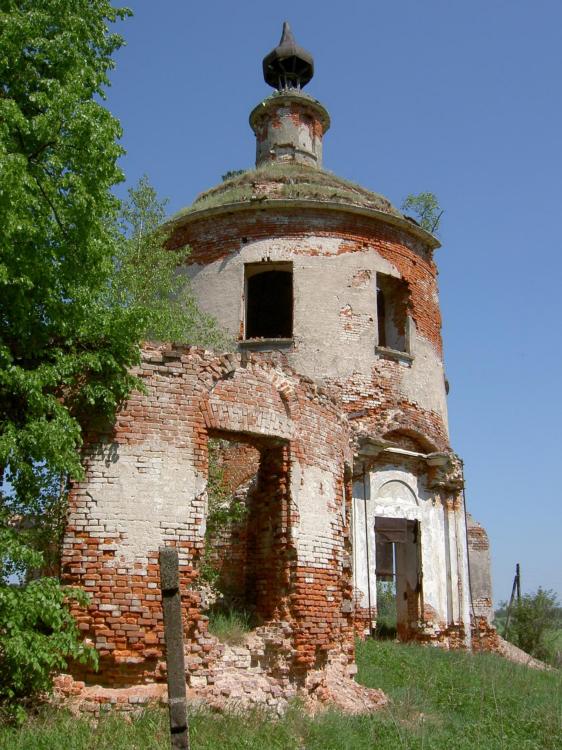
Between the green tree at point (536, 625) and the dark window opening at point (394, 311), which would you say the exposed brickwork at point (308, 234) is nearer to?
the dark window opening at point (394, 311)

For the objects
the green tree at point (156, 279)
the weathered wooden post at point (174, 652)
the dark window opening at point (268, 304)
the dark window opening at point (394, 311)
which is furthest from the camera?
the dark window opening at point (268, 304)

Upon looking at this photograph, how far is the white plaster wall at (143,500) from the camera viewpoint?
786 centimetres

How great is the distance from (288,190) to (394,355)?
4.01 m

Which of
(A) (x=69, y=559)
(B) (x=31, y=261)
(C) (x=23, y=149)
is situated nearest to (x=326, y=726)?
(A) (x=69, y=559)

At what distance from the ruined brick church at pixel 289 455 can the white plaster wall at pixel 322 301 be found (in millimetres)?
33

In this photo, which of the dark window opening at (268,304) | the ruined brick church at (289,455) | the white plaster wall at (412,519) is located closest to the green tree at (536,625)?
the ruined brick church at (289,455)

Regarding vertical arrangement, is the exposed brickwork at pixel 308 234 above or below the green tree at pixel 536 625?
above

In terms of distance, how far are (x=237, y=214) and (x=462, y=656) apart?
9.20m

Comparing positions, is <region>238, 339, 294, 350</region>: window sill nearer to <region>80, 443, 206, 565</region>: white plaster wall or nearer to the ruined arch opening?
the ruined arch opening

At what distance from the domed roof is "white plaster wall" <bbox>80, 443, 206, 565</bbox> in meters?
8.33

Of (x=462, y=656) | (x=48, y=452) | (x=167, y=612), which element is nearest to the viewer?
A: (x=167, y=612)

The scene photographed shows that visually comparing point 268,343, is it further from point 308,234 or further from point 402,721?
point 402,721

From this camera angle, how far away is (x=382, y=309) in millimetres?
17438

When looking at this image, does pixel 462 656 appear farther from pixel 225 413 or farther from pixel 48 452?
pixel 48 452
